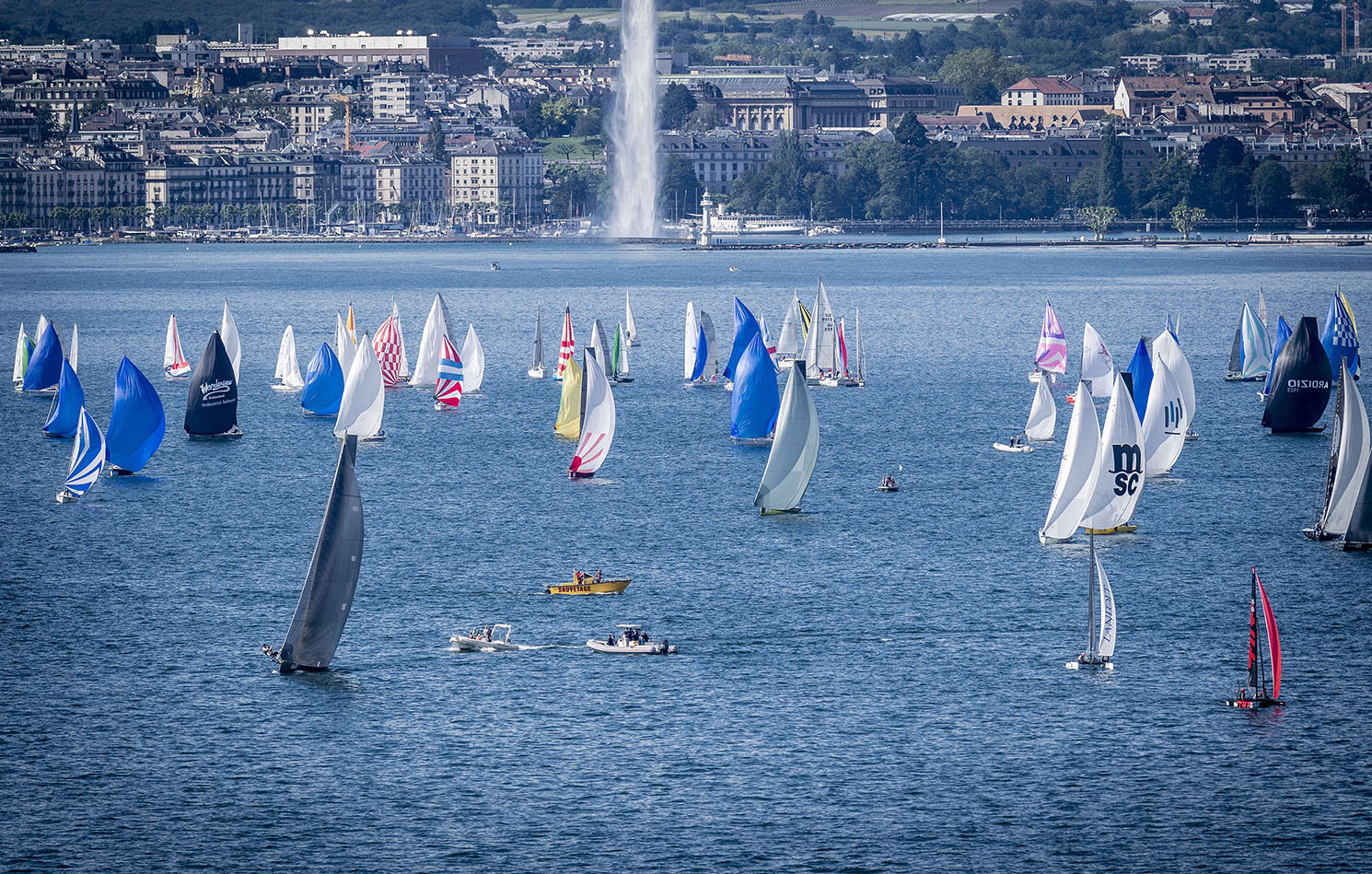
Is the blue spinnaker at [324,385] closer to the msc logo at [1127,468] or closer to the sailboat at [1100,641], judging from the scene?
the msc logo at [1127,468]

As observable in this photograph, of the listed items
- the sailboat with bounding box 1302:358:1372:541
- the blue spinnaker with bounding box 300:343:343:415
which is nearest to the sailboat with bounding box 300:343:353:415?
the blue spinnaker with bounding box 300:343:343:415

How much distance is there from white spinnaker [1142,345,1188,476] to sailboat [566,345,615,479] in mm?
11839

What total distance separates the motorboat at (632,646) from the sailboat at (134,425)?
766 inches

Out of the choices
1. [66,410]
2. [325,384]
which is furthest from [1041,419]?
[66,410]

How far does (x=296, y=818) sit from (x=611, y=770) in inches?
171

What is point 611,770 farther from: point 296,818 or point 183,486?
point 183,486

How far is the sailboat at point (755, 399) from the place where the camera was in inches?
2143

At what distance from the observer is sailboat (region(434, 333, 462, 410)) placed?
2630 inches

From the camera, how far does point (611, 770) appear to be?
30.9 m

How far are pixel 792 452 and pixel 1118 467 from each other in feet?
24.2

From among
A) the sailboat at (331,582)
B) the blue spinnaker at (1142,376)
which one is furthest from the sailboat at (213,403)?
the sailboat at (331,582)

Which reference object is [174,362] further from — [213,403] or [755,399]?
[755,399]

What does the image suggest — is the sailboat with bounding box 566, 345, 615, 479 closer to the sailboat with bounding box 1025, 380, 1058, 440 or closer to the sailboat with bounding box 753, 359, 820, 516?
the sailboat with bounding box 753, 359, 820, 516

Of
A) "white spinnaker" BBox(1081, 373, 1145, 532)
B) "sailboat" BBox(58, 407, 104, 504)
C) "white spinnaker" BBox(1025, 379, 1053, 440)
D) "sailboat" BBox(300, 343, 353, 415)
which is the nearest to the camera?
"white spinnaker" BBox(1081, 373, 1145, 532)
